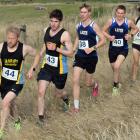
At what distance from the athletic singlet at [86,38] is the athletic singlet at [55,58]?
0.82 metres

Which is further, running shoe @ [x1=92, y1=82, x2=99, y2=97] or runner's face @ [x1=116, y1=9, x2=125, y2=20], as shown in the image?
runner's face @ [x1=116, y1=9, x2=125, y2=20]

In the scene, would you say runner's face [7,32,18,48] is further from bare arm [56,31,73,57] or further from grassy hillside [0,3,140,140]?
grassy hillside [0,3,140,140]

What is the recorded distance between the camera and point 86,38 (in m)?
8.27

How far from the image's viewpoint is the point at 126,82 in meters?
8.94

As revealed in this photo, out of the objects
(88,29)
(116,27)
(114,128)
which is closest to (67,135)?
(114,128)

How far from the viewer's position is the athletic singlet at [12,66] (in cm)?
709

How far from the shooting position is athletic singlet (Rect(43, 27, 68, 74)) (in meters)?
7.47

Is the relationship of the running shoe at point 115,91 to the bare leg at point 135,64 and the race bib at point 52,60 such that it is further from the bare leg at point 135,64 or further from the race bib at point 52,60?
the race bib at point 52,60

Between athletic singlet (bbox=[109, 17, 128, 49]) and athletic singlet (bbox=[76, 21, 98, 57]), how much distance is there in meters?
0.79

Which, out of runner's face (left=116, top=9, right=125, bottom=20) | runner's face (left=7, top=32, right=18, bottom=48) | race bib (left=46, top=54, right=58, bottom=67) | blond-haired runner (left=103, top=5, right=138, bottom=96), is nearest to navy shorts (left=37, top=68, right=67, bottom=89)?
race bib (left=46, top=54, right=58, bottom=67)

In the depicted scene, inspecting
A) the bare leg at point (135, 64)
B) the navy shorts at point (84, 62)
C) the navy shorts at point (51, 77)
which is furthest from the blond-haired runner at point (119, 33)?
the navy shorts at point (51, 77)

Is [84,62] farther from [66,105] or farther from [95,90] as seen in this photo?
[66,105]

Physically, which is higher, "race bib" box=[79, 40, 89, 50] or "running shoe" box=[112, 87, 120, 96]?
"race bib" box=[79, 40, 89, 50]

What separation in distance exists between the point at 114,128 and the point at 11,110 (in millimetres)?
2213
